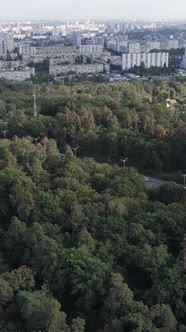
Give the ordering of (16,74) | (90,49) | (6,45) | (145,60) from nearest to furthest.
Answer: (16,74) → (145,60) → (90,49) → (6,45)

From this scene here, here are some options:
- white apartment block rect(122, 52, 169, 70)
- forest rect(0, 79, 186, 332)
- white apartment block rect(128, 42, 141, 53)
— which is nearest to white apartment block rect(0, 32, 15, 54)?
white apartment block rect(128, 42, 141, 53)

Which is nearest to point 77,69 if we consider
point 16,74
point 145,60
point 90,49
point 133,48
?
point 16,74

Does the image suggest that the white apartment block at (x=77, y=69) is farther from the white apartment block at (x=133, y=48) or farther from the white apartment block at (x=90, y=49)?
the white apartment block at (x=133, y=48)

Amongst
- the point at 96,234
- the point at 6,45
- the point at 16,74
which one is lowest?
the point at 16,74

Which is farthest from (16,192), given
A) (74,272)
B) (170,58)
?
(170,58)

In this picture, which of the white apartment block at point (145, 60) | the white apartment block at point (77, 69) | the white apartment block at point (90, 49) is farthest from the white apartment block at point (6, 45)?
the white apartment block at point (145, 60)

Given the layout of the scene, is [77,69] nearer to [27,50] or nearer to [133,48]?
[133,48]

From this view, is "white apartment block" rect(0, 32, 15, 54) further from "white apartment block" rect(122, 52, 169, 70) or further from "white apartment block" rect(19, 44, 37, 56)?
"white apartment block" rect(122, 52, 169, 70)
